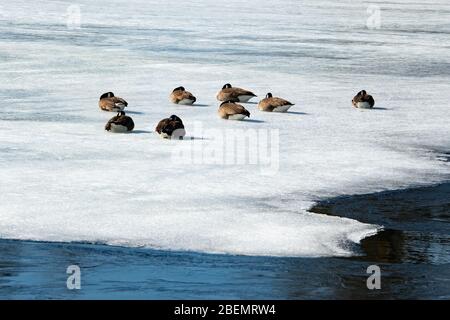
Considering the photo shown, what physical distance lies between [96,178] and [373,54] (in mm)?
15980

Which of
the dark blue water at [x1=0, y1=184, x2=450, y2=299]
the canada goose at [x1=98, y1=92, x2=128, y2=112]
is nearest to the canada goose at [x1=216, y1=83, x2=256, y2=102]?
the canada goose at [x1=98, y1=92, x2=128, y2=112]

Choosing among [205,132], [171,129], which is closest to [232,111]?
[205,132]

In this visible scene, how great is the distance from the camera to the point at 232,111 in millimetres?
14789

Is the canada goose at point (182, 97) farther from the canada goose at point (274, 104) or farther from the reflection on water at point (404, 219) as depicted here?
the reflection on water at point (404, 219)

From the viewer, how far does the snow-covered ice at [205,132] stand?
29.0ft

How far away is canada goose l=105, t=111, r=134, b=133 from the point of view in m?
13.4

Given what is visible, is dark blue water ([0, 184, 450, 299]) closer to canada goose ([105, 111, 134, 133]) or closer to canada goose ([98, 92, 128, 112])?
canada goose ([105, 111, 134, 133])

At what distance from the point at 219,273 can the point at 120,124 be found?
19.8 feet

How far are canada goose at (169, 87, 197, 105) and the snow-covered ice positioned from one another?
123 mm

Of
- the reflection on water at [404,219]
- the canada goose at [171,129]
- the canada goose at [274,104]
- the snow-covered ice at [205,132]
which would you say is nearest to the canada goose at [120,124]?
the snow-covered ice at [205,132]

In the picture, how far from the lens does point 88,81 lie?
18625 mm

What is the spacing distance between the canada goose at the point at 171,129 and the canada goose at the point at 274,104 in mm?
2685

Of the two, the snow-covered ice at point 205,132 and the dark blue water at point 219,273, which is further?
the snow-covered ice at point 205,132

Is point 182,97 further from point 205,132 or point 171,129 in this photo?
point 171,129
